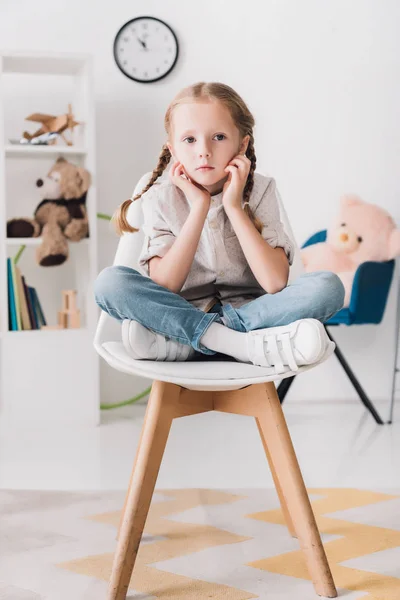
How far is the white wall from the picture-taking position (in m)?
3.43

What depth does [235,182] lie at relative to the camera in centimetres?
145

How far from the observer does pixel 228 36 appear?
3.45 metres

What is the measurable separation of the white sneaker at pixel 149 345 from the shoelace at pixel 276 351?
0.48 ft

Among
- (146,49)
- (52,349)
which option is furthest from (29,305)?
(146,49)

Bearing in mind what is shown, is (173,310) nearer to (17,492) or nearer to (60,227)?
(17,492)

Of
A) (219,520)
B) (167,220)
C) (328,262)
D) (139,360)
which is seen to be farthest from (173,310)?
(328,262)

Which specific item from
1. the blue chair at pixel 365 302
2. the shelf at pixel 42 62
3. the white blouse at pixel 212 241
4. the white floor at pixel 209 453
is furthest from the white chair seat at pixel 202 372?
the shelf at pixel 42 62

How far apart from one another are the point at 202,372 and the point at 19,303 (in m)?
1.87

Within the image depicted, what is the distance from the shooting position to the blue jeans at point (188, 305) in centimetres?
132

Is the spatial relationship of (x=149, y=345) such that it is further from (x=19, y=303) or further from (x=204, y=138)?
(x=19, y=303)

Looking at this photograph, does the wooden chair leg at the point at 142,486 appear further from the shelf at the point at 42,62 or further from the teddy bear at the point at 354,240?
the shelf at the point at 42,62

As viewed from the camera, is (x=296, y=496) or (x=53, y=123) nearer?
(x=296, y=496)

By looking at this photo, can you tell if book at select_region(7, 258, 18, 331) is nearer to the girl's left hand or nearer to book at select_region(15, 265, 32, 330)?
book at select_region(15, 265, 32, 330)

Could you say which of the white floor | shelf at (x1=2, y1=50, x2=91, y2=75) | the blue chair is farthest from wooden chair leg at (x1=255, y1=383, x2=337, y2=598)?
shelf at (x1=2, y1=50, x2=91, y2=75)
